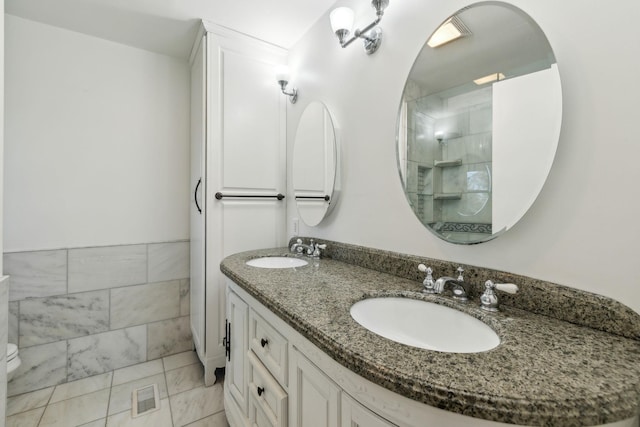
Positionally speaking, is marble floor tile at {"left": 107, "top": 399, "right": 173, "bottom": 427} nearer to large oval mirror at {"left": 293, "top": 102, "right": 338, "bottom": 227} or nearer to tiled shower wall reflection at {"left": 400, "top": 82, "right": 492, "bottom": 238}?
large oval mirror at {"left": 293, "top": 102, "right": 338, "bottom": 227}

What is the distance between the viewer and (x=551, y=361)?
531 millimetres

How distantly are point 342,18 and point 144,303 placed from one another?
7.51 ft

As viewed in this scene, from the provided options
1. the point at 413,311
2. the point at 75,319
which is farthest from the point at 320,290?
the point at 75,319

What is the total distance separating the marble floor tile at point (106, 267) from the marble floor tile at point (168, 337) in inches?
15.1

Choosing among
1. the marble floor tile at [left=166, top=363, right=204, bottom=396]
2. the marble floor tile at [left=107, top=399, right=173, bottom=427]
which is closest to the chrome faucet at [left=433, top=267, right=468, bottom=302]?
the marble floor tile at [left=107, top=399, right=173, bottom=427]

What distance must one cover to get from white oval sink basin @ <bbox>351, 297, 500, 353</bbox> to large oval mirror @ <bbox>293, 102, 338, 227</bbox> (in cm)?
76

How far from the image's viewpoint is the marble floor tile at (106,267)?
1.88 meters

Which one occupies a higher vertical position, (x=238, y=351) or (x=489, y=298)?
(x=489, y=298)

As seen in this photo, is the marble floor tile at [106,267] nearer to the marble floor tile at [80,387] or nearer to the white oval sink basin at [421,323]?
the marble floor tile at [80,387]

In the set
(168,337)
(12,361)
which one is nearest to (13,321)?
(12,361)

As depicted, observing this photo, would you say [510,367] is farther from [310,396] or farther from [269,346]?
[269,346]

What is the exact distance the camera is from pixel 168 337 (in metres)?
2.15

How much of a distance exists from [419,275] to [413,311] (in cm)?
→ 20

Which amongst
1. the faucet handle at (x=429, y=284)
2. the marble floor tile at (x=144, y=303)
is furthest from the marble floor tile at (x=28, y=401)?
the faucet handle at (x=429, y=284)
